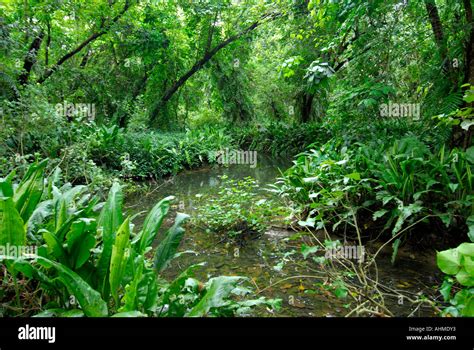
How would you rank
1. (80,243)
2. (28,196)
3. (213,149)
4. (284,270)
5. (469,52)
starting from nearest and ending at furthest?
(80,243) → (28,196) → (284,270) → (469,52) → (213,149)

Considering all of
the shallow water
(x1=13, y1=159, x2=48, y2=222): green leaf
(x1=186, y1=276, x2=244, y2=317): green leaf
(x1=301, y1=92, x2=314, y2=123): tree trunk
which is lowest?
the shallow water

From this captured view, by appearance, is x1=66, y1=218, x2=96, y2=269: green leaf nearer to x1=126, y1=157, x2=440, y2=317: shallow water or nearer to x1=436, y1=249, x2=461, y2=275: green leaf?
x1=126, y1=157, x2=440, y2=317: shallow water

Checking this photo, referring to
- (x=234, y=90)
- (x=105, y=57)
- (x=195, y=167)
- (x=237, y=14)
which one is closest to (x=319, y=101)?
(x=234, y=90)

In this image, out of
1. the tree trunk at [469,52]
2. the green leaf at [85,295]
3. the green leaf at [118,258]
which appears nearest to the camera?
the green leaf at [85,295]

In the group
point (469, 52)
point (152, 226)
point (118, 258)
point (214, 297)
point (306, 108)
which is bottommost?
point (214, 297)

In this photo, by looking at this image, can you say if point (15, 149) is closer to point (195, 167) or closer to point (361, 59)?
point (195, 167)

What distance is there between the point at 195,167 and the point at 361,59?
6.64 metres

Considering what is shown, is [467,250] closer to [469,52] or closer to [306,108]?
[469,52]

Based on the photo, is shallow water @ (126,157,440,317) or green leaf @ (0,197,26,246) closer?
green leaf @ (0,197,26,246)

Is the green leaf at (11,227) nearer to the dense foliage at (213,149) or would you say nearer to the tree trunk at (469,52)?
the dense foliage at (213,149)

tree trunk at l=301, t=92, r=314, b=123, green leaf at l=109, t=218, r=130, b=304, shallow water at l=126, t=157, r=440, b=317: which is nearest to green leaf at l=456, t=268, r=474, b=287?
shallow water at l=126, t=157, r=440, b=317

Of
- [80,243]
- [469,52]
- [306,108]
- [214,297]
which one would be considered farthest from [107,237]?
[306,108]

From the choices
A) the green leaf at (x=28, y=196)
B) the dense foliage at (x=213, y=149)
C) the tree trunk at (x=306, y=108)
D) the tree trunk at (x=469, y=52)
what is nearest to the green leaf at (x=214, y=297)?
the dense foliage at (x=213, y=149)
